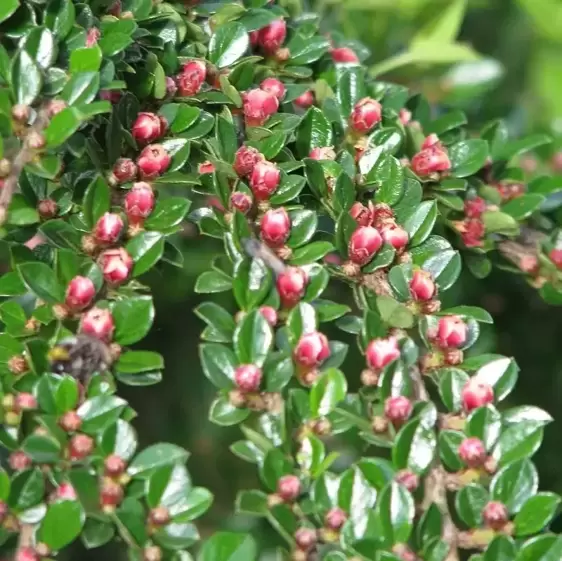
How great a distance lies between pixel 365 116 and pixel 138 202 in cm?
24

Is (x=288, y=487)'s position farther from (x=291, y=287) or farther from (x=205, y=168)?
(x=205, y=168)

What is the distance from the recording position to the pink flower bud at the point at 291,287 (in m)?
0.67

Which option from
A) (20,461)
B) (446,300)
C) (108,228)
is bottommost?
(446,300)

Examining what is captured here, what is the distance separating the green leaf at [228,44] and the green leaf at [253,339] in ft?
0.97

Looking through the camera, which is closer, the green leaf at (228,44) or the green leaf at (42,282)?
the green leaf at (42,282)

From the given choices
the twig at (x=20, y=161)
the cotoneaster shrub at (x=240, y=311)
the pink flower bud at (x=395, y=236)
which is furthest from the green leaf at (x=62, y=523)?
the pink flower bud at (x=395, y=236)

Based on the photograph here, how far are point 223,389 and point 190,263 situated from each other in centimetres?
77

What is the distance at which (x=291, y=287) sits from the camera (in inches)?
26.5

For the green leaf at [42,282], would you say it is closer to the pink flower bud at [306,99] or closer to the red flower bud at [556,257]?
the pink flower bud at [306,99]

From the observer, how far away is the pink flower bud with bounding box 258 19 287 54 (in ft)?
2.86

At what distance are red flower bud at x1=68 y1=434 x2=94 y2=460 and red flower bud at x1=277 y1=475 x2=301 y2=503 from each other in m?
0.14

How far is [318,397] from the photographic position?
632 mm

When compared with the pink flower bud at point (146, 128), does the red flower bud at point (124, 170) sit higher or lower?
lower

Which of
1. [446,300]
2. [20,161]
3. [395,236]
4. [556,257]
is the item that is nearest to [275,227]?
[395,236]
